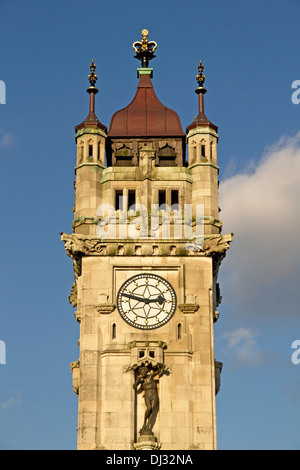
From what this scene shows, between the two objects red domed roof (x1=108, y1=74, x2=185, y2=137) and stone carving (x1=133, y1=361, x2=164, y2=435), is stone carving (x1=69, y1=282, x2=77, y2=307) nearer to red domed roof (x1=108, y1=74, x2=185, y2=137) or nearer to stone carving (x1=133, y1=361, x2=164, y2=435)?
stone carving (x1=133, y1=361, x2=164, y2=435)

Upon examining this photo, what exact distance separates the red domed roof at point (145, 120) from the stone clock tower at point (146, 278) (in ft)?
0.19

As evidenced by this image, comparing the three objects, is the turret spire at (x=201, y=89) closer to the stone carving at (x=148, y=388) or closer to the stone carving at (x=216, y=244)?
the stone carving at (x=216, y=244)

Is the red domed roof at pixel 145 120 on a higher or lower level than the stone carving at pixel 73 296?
higher

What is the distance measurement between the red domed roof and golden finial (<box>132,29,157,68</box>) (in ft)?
8.46

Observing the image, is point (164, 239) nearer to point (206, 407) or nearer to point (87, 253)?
point (87, 253)

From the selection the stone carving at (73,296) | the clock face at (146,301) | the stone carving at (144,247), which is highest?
the stone carving at (144,247)

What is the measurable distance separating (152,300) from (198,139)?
1033 cm

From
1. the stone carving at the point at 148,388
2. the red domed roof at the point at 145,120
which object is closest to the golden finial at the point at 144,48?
the red domed roof at the point at 145,120

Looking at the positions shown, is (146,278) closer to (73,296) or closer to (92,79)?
(73,296)

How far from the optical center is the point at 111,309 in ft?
256

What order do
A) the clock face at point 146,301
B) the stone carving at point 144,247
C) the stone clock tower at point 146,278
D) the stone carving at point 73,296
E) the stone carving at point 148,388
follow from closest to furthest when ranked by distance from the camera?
the stone carving at point 148,388
the stone clock tower at point 146,278
the clock face at point 146,301
the stone carving at point 144,247
the stone carving at point 73,296

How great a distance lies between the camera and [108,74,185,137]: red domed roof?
8475 centimetres

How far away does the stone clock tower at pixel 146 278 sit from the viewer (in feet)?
249
